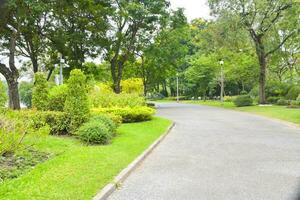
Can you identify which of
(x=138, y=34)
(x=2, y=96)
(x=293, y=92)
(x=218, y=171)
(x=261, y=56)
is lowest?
(x=218, y=171)

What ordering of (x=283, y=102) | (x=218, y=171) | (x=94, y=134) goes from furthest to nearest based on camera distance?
1. (x=283, y=102)
2. (x=94, y=134)
3. (x=218, y=171)

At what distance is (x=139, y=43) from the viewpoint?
33.5 m

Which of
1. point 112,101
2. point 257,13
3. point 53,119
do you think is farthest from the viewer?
point 257,13

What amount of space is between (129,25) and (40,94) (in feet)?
65.0

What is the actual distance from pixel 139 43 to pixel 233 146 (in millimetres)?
23636

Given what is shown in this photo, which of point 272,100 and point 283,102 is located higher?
point 272,100

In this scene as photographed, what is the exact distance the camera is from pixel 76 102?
11711mm

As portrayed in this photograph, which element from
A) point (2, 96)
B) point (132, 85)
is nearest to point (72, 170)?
point (2, 96)

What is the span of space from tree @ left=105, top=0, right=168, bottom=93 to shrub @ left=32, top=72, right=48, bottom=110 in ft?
52.7

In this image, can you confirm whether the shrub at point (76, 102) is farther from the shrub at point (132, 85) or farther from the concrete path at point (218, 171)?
the shrub at point (132, 85)

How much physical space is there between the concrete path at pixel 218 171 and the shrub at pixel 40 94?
441 centimetres

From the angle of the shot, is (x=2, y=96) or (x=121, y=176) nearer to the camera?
(x=121, y=176)

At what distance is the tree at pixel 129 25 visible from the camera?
2877 centimetres

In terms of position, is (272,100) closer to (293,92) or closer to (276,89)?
(276,89)
